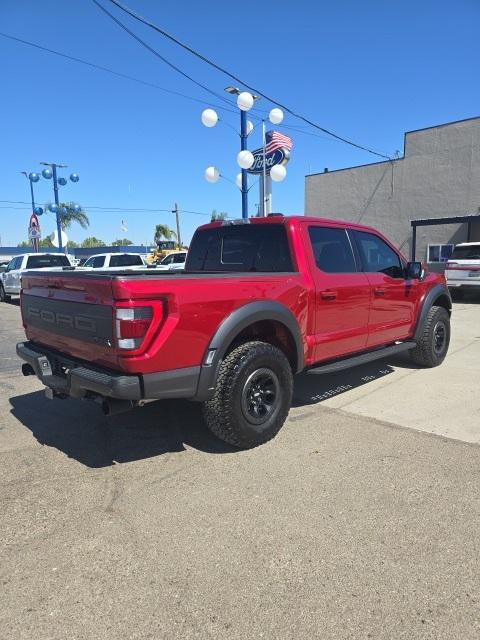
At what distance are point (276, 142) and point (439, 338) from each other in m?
12.2

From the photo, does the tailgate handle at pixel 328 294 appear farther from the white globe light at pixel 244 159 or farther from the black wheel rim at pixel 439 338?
the white globe light at pixel 244 159

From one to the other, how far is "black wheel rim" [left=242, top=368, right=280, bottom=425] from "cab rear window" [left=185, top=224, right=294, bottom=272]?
1089 mm

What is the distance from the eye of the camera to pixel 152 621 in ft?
6.86

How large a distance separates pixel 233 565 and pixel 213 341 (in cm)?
148

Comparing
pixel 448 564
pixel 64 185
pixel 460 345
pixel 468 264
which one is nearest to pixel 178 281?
pixel 448 564

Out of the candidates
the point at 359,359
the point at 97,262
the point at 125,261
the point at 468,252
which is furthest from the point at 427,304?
the point at 97,262

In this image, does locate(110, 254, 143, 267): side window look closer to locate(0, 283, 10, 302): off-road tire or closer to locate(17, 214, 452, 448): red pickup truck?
locate(0, 283, 10, 302): off-road tire

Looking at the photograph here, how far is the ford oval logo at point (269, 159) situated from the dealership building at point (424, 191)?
767cm

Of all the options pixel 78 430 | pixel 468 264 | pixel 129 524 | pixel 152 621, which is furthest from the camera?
pixel 468 264

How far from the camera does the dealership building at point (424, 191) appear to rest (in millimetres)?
21328

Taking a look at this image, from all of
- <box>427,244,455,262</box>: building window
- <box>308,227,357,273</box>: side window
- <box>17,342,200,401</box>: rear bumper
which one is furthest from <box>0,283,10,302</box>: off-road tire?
<box>427,244,455,262</box>: building window

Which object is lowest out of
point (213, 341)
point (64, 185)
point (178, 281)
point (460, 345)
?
point (460, 345)

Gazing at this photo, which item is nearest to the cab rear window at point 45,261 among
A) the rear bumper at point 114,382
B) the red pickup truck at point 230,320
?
the red pickup truck at point 230,320

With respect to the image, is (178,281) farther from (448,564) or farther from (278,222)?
(448,564)
